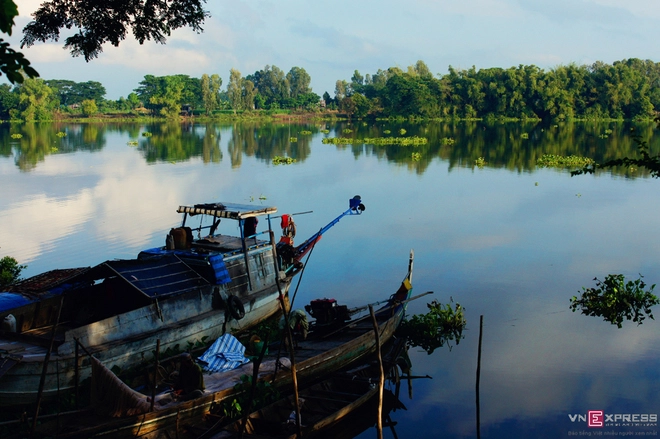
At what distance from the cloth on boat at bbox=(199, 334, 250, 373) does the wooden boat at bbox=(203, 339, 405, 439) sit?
1.52m

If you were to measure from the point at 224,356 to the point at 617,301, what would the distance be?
37.8 ft

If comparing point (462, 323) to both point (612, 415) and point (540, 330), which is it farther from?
point (612, 415)

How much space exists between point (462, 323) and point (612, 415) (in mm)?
4744

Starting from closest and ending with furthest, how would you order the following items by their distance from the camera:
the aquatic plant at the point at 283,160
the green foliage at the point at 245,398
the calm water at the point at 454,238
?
the green foliage at the point at 245,398, the calm water at the point at 454,238, the aquatic plant at the point at 283,160

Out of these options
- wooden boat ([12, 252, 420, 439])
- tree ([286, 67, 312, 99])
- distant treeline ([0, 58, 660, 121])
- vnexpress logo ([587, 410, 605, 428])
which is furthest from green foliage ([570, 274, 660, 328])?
tree ([286, 67, 312, 99])

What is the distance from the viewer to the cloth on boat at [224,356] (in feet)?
40.4

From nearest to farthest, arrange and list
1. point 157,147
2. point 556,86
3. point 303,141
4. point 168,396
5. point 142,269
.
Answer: point 168,396 < point 142,269 < point 157,147 < point 303,141 < point 556,86

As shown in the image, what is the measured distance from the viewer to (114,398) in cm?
988

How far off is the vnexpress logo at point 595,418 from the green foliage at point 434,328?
13.1ft

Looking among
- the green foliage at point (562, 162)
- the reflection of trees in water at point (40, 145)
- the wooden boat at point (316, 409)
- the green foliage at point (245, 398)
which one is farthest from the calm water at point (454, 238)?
the green foliage at point (245, 398)

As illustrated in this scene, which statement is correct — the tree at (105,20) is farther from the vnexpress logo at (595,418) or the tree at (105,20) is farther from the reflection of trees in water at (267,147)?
the reflection of trees in water at (267,147)

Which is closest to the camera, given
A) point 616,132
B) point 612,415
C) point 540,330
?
point 612,415

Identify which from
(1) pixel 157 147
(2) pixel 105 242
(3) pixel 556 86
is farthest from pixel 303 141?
(3) pixel 556 86

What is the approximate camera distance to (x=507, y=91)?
362ft
